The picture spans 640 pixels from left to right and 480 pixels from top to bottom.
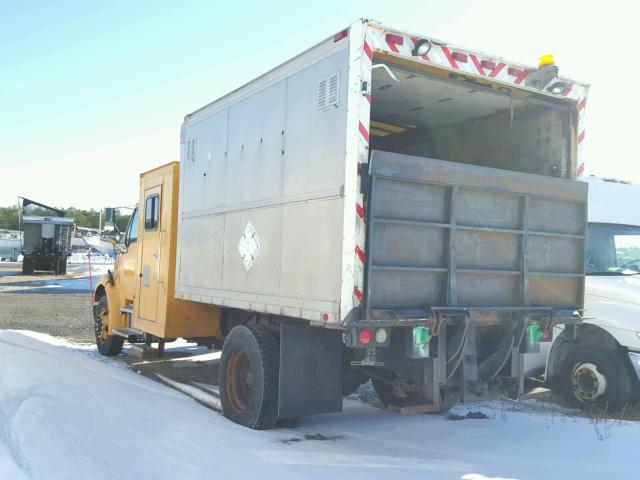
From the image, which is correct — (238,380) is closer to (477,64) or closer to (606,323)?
(477,64)

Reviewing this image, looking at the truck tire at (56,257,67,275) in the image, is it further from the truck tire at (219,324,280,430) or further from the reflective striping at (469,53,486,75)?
the reflective striping at (469,53,486,75)

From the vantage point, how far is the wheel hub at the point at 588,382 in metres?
6.74

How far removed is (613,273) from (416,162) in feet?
13.4

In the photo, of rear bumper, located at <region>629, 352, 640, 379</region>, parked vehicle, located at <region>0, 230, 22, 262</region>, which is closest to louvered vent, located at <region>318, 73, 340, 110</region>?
rear bumper, located at <region>629, 352, 640, 379</region>

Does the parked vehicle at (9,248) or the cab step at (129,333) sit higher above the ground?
the parked vehicle at (9,248)

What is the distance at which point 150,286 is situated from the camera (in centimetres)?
848

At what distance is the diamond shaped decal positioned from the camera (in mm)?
5820

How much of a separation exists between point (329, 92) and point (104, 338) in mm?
7042

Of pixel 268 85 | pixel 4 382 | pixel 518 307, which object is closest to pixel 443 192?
pixel 518 307

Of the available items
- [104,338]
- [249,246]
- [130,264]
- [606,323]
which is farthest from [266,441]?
[104,338]

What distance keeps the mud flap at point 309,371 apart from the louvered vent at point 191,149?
3054mm

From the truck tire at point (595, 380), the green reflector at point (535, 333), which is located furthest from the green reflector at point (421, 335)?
the truck tire at point (595, 380)

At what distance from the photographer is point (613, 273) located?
24.4ft

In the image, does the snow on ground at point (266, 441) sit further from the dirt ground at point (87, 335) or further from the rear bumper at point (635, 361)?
the rear bumper at point (635, 361)
